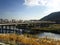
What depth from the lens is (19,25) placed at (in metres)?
148

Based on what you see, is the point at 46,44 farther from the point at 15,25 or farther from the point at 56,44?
Result: the point at 15,25

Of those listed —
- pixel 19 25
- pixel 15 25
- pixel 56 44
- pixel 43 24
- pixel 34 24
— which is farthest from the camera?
pixel 43 24

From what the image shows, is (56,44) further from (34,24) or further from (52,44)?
(34,24)

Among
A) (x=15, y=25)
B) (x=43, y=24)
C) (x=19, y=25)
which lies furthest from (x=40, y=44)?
(x=43, y=24)

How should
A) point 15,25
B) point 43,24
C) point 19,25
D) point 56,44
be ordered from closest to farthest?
point 56,44 < point 15,25 < point 19,25 < point 43,24

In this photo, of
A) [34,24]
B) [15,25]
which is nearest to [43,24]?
[34,24]

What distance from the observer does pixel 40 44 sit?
2155 centimetres

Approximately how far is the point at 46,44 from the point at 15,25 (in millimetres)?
115286

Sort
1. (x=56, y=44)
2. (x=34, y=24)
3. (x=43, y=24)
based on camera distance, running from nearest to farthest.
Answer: (x=56, y=44) < (x=34, y=24) < (x=43, y=24)

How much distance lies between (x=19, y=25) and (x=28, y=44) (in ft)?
414

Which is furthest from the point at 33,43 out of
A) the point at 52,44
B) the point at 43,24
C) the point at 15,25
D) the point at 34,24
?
the point at 43,24

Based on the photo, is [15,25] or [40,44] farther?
[15,25]

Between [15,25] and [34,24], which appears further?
[34,24]

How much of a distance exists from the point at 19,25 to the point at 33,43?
12596cm
